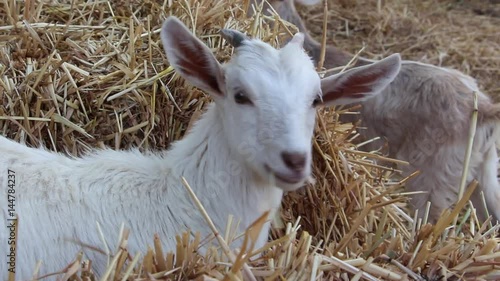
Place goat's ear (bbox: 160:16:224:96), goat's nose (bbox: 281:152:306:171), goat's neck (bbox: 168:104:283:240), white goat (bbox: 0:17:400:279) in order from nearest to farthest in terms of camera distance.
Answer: goat's nose (bbox: 281:152:306:171) → white goat (bbox: 0:17:400:279) → goat's ear (bbox: 160:16:224:96) → goat's neck (bbox: 168:104:283:240)

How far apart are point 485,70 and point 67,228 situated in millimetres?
5231

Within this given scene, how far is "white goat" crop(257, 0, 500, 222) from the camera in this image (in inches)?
189

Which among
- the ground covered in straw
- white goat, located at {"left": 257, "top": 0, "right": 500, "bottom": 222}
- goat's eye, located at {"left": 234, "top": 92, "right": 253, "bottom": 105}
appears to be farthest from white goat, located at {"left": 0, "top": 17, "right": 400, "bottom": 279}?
white goat, located at {"left": 257, "top": 0, "right": 500, "bottom": 222}

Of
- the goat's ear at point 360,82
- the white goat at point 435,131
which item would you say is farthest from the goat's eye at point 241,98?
the white goat at point 435,131

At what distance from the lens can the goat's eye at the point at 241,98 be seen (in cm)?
294

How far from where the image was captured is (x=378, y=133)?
5.13 metres

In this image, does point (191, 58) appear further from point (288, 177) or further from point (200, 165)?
point (288, 177)

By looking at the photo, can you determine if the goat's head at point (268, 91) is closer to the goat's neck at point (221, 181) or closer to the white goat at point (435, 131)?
the goat's neck at point (221, 181)

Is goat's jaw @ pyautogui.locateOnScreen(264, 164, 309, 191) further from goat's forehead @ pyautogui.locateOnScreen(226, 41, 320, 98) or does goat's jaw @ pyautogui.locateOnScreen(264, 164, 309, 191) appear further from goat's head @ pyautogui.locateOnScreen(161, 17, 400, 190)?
goat's forehead @ pyautogui.locateOnScreen(226, 41, 320, 98)

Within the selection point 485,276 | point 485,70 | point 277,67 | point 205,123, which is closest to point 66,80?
point 205,123

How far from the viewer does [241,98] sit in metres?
2.96

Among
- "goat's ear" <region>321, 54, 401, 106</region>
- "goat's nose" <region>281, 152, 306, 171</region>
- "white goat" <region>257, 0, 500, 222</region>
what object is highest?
"goat's ear" <region>321, 54, 401, 106</region>

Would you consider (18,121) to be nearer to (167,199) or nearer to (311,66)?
(167,199)

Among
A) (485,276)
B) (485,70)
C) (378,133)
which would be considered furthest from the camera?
(485,70)
